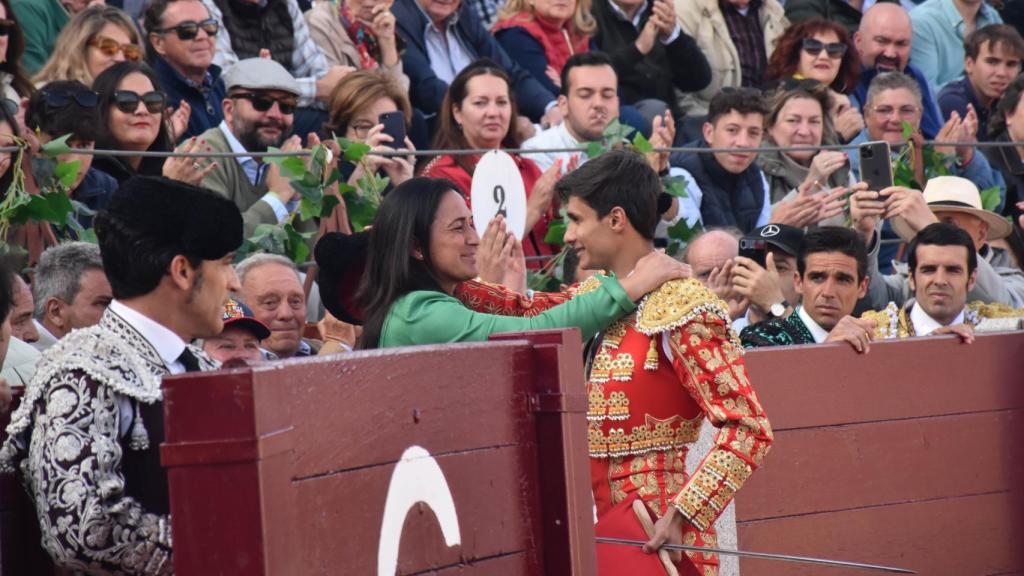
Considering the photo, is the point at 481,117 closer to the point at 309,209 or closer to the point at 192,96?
the point at 192,96

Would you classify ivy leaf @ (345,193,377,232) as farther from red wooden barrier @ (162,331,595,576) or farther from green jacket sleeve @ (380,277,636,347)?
red wooden barrier @ (162,331,595,576)

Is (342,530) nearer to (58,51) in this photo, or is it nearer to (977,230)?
(58,51)

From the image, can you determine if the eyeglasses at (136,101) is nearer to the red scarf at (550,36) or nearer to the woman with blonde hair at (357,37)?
the woman with blonde hair at (357,37)

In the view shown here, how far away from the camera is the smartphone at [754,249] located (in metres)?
6.61

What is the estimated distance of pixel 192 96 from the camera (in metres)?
7.46

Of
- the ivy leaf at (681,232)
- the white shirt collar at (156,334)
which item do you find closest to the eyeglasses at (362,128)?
the ivy leaf at (681,232)

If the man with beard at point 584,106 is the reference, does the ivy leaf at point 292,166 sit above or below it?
below

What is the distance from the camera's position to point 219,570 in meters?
2.64

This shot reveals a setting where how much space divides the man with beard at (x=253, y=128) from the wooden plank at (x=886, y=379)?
2.03 metres

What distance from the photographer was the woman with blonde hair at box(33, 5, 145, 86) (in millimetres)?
6859

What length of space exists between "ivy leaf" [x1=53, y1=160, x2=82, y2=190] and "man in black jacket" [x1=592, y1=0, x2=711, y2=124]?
13.9 ft

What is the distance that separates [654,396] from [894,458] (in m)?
2.44

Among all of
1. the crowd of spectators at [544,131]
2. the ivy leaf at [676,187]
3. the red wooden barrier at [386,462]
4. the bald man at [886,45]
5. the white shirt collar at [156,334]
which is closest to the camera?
the red wooden barrier at [386,462]

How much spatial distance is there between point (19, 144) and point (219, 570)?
3.22 m
